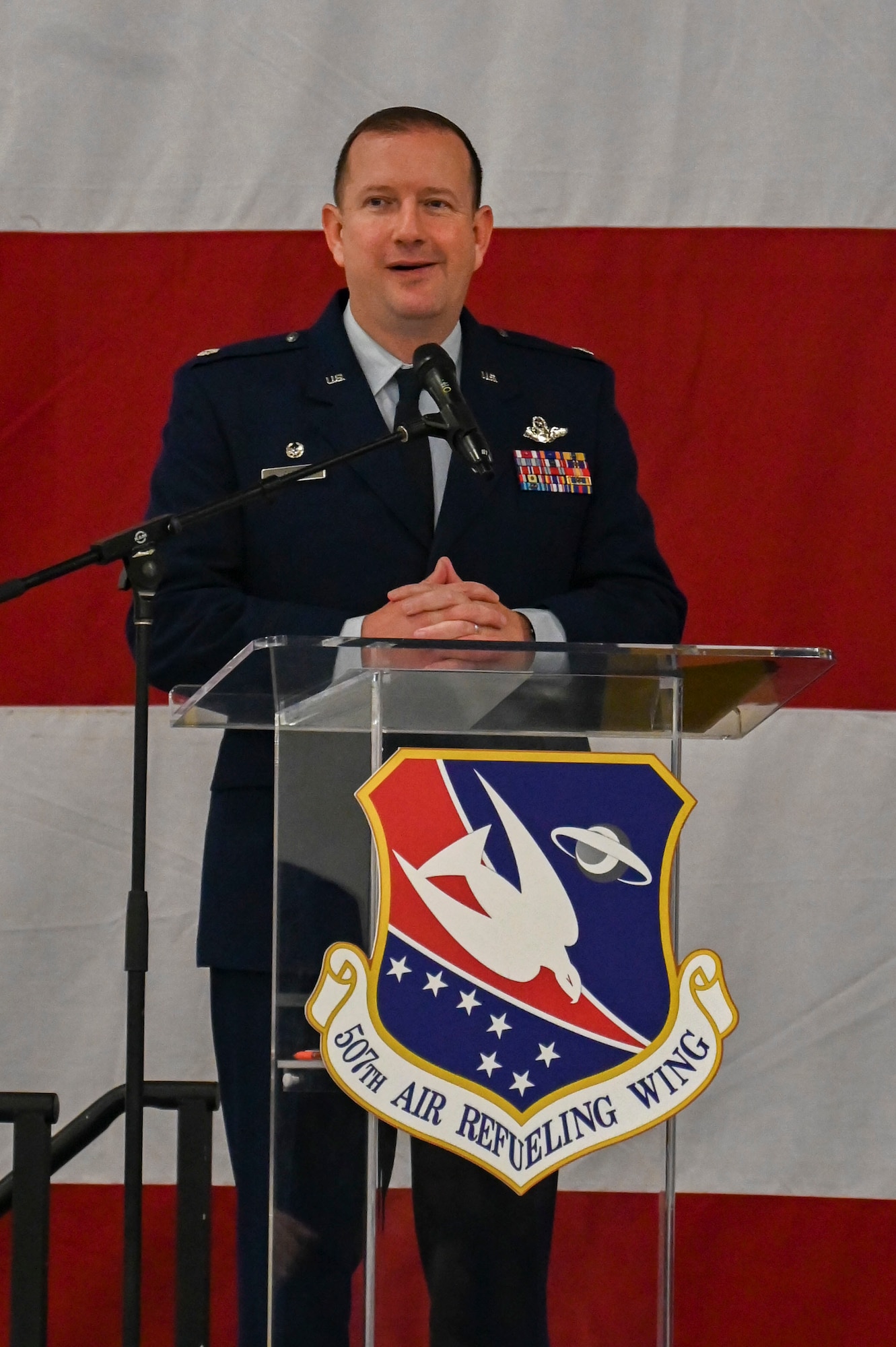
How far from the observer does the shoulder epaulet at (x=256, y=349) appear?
5.79 ft

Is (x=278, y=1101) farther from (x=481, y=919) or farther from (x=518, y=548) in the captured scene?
(x=518, y=548)

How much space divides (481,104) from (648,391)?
47cm

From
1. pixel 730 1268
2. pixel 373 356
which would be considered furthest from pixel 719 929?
pixel 373 356

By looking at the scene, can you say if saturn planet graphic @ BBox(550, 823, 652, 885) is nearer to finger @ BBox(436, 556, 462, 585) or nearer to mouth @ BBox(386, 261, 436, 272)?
finger @ BBox(436, 556, 462, 585)

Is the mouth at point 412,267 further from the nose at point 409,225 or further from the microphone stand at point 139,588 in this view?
the microphone stand at point 139,588

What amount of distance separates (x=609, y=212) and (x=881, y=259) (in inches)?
15.2

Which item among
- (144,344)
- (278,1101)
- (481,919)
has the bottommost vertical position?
(278,1101)

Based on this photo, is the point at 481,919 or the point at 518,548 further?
the point at 518,548

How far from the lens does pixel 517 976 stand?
1101 mm

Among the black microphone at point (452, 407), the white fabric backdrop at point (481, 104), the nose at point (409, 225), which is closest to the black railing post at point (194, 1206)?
the black microphone at point (452, 407)

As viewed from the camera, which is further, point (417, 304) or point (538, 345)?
point (538, 345)

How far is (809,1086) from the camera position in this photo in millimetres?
2227

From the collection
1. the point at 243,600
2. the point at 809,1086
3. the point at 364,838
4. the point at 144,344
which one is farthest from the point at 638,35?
the point at 364,838

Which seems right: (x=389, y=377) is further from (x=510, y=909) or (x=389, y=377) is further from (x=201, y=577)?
(x=510, y=909)
